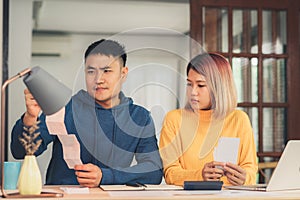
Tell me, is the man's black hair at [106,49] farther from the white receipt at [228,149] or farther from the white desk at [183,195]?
the white desk at [183,195]

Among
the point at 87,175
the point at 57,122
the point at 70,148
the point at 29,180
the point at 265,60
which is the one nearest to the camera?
the point at 29,180

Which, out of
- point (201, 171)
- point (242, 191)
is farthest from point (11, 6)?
point (242, 191)

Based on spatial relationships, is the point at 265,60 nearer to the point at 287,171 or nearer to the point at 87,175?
the point at 287,171

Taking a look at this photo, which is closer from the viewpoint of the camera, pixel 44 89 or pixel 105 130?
pixel 44 89

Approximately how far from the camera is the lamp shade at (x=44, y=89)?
2570mm

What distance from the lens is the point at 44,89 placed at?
259cm

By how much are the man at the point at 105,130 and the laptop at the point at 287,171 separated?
2.21 ft

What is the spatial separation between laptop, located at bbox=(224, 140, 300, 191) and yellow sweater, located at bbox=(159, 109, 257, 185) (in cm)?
44

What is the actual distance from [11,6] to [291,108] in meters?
2.58

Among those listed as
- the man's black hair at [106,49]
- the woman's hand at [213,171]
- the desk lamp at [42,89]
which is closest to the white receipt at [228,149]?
the woman's hand at [213,171]

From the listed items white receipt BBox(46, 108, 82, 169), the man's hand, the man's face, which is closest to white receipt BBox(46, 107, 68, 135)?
white receipt BBox(46, 108, 82, 169)

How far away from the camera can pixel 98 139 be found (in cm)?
330

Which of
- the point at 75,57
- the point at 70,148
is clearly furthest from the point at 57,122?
the point at 75,57

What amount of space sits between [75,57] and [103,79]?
300 centimetres
